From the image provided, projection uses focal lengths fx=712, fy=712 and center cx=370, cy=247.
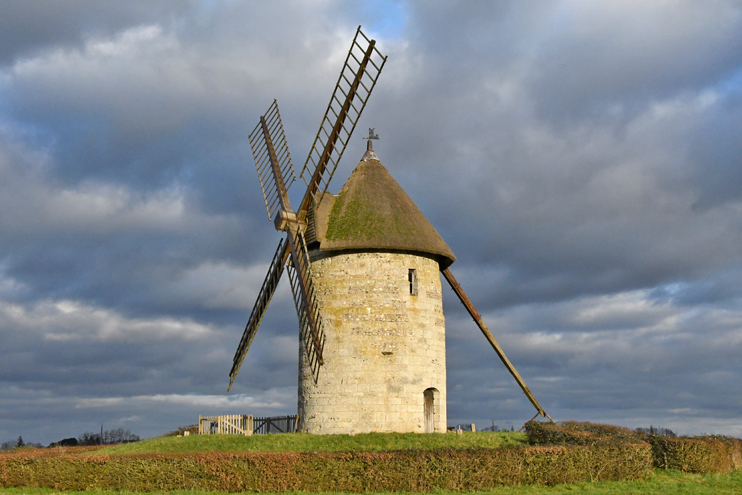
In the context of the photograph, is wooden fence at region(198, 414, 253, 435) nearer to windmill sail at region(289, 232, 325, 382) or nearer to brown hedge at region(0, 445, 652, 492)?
windmill sail at region(289, 232, 325, 382)

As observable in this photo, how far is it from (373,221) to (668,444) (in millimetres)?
12844

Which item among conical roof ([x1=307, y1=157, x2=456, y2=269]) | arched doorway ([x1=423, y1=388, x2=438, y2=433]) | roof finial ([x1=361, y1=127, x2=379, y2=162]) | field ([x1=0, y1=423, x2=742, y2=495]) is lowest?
field ([x1=0, y1=423, x2=742, y2=495])

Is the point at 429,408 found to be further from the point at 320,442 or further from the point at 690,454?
the point at 690,454

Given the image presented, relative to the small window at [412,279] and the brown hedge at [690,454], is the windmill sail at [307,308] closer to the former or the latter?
the small window at [412,279]

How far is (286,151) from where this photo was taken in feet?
99.1

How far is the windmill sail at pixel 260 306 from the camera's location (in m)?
28.4

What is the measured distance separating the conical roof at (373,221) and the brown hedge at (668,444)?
7827 mm

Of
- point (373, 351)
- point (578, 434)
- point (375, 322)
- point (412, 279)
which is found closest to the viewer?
point (578, 434)

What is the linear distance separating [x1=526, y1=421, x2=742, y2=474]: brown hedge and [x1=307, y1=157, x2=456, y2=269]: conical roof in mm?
7827

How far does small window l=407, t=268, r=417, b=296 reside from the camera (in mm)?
26786

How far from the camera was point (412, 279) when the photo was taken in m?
27.0

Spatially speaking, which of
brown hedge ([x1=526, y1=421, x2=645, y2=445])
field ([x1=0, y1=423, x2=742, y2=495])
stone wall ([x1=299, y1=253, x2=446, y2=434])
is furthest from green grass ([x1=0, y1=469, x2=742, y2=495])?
stone wall ([x1=299, y1=253, x2=446, y2=434])

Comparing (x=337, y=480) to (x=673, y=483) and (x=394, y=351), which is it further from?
(x=673, y=483)

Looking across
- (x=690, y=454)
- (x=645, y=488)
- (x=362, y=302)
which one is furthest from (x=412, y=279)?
(x=690, y=454)
